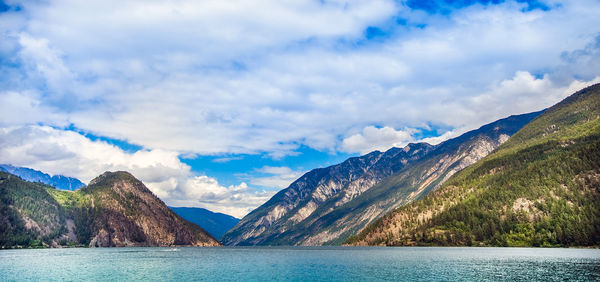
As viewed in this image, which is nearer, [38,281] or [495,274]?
[38,281]

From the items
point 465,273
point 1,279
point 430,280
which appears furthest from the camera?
point 465,273

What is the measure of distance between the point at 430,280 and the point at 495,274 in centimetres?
1936

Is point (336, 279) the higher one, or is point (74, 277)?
point (74, 277)

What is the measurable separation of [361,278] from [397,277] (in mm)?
8295

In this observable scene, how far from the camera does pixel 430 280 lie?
3162 inches

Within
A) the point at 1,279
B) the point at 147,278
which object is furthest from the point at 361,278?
the point at 1,279

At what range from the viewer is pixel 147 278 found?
88.9m

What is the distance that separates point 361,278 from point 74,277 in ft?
223

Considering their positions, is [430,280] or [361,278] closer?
[430,280]

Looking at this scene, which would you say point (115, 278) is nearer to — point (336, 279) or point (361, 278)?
point (336, 279)

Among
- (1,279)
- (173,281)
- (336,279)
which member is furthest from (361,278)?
(1,279)

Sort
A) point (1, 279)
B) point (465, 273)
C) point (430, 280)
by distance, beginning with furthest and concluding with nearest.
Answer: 1. point (465, 273)
2. point (1, 279)
3. point (430, 280)

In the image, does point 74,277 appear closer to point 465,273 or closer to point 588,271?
point 465,273

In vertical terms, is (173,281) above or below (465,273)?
above
